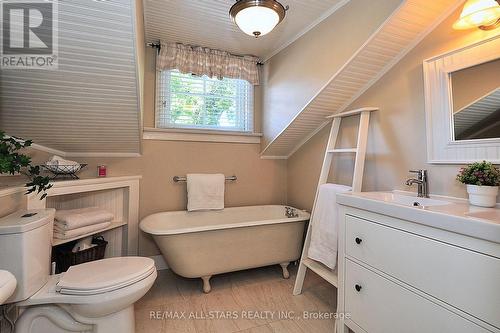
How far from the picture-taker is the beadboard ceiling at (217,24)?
76.0 inches

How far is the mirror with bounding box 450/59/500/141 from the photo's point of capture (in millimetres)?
1211

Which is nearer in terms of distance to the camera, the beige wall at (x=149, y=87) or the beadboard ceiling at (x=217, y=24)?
the beadboard ceiling at (x=217, y=24)

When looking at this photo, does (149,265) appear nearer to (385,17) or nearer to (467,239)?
(467,239)

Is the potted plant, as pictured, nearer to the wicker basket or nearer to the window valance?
the window valance

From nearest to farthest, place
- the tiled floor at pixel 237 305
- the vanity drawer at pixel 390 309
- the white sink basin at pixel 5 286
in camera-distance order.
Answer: the white sink basin at pixel 5 286
the vanity drawer at pixel 390 309
the tiled floor at pixel 237 305

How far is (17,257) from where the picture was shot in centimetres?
114

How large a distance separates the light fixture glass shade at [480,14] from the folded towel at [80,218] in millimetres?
2699

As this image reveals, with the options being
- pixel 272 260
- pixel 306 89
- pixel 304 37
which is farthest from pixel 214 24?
pixel 272 260

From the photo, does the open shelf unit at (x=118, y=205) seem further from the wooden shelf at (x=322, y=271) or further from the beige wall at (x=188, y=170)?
the wooden shelf at (x=322, y=271)

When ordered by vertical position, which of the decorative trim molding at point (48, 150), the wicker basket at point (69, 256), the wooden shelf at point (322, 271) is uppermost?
the decorative trim molding at point (48, 150)

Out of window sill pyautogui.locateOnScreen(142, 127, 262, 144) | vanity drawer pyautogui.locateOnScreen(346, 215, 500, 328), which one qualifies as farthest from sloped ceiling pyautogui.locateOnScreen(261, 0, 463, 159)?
vanity drawer pyautogui.locateOnScreen(346, 215, 500, 328)

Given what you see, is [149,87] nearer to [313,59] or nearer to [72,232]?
[72,232]

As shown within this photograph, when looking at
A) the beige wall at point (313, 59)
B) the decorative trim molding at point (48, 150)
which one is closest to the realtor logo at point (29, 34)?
the decorative trim molding at point (48, 150)

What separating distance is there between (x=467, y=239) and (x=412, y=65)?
1.18 meters
